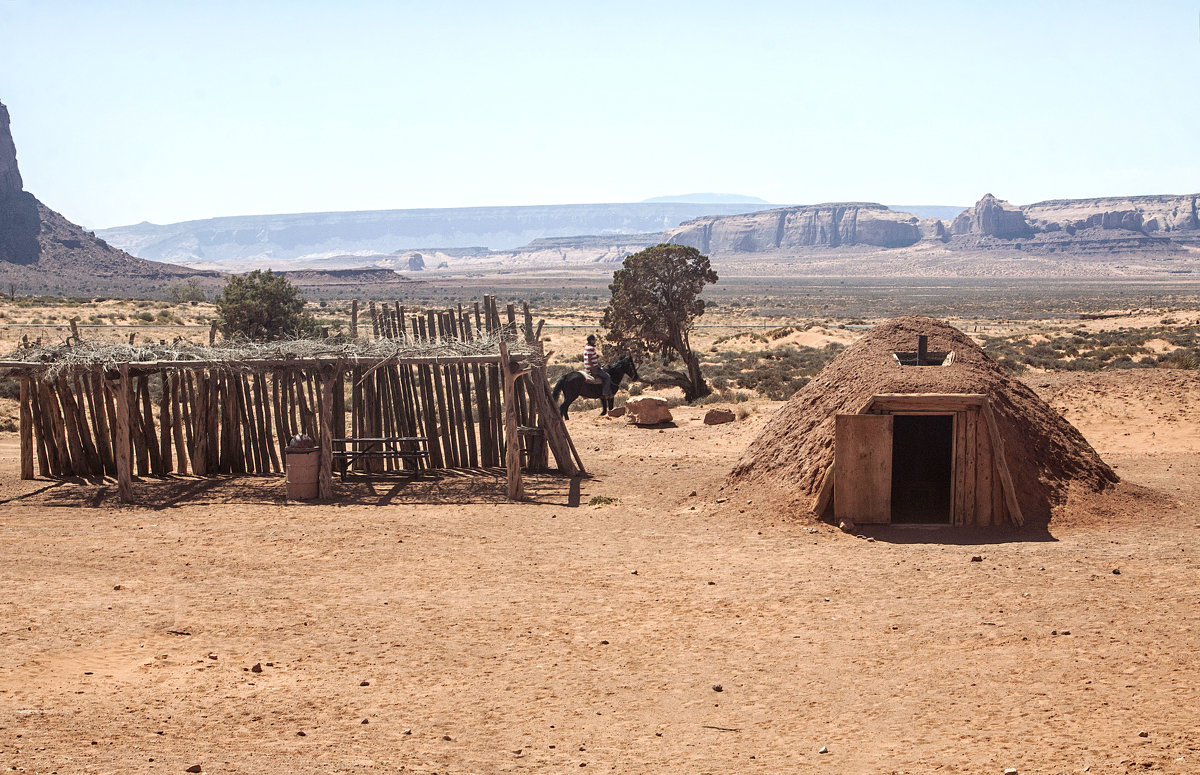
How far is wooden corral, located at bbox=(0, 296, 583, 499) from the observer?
12852 millimetres

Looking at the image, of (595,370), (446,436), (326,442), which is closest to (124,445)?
(326,442)

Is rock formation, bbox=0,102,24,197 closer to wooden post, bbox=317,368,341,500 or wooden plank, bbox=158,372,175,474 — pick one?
wooden plank, bbox=158,372,175,474

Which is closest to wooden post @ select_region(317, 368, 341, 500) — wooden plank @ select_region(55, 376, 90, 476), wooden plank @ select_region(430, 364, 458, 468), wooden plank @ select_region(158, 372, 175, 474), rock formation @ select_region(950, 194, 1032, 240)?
wooden plank @ select_region(430, 364, 458, 468)

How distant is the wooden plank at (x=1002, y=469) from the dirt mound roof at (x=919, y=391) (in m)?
0.24

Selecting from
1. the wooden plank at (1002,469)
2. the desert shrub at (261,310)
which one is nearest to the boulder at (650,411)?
the wooden plank at (1002,469)

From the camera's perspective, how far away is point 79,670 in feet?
20.7

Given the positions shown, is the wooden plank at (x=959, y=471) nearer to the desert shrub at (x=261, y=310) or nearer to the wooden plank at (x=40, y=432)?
the wooden plank at (x=40, y=432)

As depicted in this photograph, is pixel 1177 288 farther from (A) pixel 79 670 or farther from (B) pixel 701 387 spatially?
(A) pixel 79 670

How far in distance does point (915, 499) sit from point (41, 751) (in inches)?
383

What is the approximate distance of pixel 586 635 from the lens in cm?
718

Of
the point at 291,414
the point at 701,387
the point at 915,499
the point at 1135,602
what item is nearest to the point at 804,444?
the point at 915,499

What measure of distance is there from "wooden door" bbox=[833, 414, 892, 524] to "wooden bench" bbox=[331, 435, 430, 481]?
5.73 metres

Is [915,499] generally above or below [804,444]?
below

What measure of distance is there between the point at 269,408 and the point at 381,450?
1.57 meters
